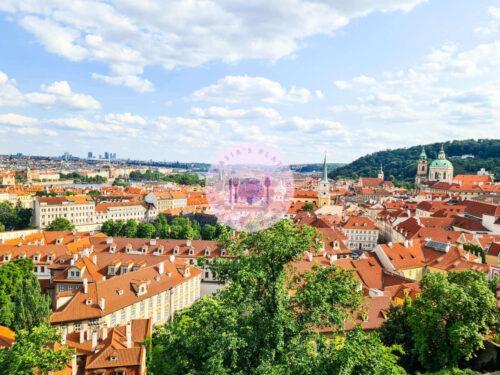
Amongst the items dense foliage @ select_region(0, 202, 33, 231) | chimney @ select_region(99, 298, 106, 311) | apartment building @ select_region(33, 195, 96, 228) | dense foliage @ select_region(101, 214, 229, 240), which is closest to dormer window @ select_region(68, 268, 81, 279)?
chimney @ select_region(99, 298, 106, 311)

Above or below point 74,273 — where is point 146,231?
below

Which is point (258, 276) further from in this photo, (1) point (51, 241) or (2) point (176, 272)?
(1) point (51, 241)

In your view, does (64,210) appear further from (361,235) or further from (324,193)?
(361,235)

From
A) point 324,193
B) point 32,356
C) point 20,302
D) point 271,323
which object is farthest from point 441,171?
point 32,356

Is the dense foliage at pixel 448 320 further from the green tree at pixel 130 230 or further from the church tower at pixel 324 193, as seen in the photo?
the church tower at pixel 324 193

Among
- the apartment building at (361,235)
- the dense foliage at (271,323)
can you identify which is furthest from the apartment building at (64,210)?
the dense foliage at (271,323)

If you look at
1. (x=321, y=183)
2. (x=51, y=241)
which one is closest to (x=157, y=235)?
(x=51, y=241)
